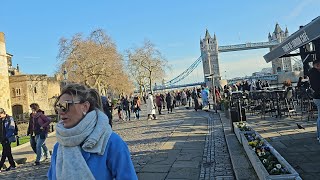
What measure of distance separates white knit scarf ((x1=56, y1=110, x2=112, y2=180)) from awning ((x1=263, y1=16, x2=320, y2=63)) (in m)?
5.02

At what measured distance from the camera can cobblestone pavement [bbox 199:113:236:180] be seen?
6.31 metres

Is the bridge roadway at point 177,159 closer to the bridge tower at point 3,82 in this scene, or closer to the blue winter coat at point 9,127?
the blue winter coat at point 9,127

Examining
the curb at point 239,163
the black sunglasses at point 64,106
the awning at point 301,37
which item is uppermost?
the awning at point 301,37

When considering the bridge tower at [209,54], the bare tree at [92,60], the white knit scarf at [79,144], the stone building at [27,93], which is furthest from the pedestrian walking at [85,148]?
the bridge tower at [209,54]

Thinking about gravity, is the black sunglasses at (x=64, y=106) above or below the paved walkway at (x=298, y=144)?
above

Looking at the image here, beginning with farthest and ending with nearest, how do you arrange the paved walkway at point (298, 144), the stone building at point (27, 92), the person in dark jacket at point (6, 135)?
1. the stone building at point (27, 92)
2. the person in dark jacket at point (6, 135)
3. the paved walkway at point (298, 144)

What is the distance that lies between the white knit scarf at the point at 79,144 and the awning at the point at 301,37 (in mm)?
5018

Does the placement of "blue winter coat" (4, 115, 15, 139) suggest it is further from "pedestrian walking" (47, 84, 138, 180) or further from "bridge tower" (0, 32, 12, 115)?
"bridge tower" (0, 32, 12, 115)

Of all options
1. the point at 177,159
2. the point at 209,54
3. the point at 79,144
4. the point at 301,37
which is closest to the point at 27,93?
the point at 177,159

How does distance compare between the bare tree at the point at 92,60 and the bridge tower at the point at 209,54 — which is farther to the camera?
the bridge tower at the point at 209,54

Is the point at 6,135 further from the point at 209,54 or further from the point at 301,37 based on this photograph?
the point at 209,54

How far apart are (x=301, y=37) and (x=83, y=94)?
19.0ft

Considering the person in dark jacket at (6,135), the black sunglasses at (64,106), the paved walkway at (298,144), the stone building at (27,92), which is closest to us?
the black sunglasses at (64,106)

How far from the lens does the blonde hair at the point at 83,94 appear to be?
2.37m
